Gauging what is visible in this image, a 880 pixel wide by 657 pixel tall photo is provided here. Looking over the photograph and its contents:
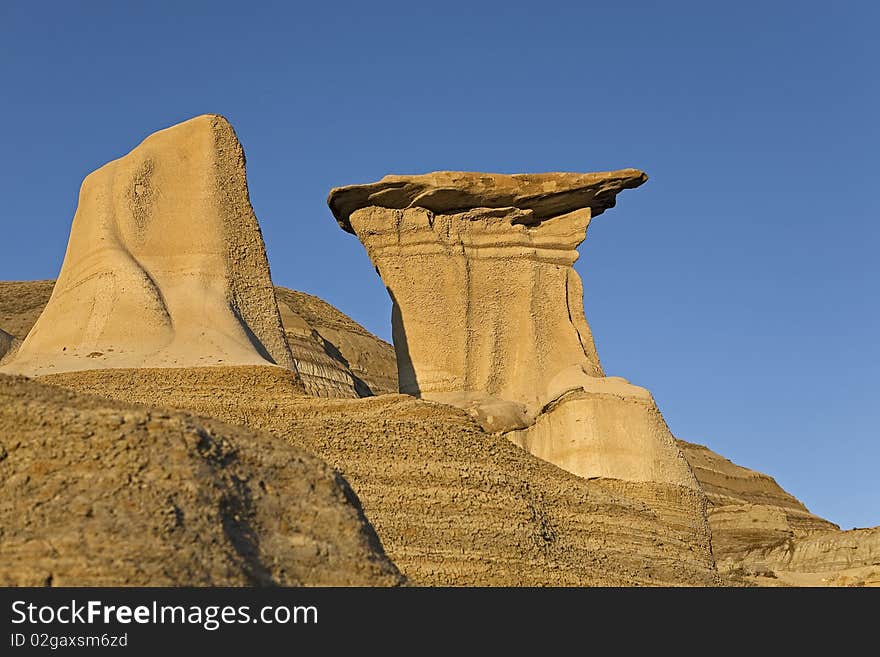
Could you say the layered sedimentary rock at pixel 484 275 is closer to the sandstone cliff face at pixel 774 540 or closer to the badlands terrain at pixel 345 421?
the badlands terrain at pixel 345 421

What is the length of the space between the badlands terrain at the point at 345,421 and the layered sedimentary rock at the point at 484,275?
5 centimetres

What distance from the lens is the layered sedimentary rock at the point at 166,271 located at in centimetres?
2070

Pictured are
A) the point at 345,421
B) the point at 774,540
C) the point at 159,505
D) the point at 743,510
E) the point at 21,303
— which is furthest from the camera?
the point at 21,303

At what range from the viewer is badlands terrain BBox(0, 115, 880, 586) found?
34.3ft

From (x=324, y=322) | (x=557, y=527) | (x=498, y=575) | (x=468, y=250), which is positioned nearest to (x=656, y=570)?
(x=557, y=527)

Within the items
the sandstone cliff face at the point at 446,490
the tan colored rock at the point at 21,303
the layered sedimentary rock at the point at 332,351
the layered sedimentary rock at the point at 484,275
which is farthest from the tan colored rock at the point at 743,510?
the tan colored rock at the point at 21,303

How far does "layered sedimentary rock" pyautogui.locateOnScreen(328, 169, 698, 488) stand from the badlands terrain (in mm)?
47

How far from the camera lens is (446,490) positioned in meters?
A: 17.6

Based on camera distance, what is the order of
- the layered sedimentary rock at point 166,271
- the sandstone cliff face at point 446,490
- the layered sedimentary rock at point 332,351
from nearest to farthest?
the sandstone cliff face at point 446,490
the layered sedimentary rock at point 166,271
the layered sedimentary rock at point 332,351

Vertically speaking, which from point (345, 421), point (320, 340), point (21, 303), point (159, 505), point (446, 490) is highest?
point (21, 303)

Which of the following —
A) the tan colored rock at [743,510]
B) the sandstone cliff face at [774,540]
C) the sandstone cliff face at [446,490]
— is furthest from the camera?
the tan colored rock at [743,510]

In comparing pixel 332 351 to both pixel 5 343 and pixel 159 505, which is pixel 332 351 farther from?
pixel 159 505

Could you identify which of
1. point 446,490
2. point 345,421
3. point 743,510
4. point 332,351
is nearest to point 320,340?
point 332,351

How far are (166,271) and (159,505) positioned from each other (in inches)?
490
